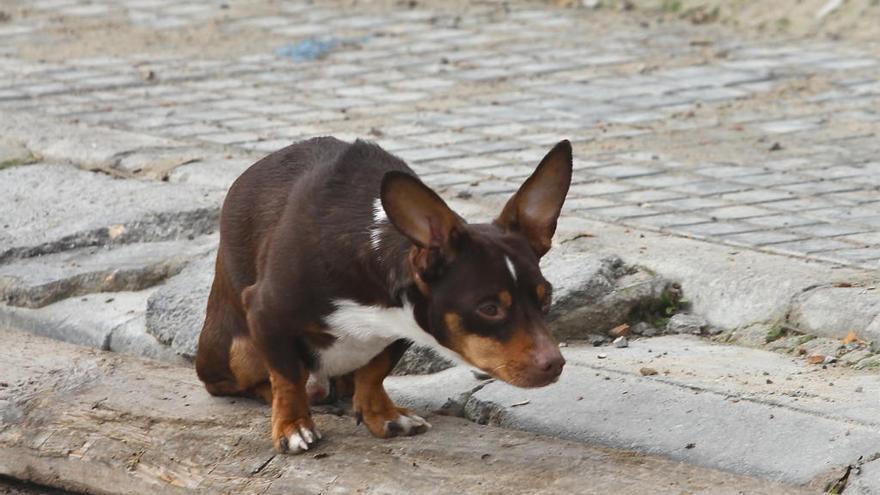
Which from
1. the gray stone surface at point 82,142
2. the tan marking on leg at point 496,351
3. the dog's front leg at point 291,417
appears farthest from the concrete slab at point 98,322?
the tan marking on leg at point 496,351

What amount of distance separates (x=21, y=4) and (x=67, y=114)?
3389mm

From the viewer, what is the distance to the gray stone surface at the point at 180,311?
4914mm

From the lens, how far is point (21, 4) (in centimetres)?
1081

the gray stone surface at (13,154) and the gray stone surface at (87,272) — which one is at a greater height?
the gray stone surface at (13,154)

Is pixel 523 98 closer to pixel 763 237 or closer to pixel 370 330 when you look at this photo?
pixel 763 237

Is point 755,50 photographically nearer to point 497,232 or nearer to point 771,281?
point 771,281

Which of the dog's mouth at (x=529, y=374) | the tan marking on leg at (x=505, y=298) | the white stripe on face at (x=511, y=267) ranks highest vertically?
the white stripe on face at (x=511, y=267)

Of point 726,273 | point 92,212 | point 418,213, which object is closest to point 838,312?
point 726,273

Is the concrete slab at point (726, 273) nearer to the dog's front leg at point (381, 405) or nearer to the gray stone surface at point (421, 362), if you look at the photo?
the gray stone surface at point (421, 362)

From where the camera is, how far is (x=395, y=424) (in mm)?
4148

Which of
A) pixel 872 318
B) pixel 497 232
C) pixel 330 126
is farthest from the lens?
pixel 330 126

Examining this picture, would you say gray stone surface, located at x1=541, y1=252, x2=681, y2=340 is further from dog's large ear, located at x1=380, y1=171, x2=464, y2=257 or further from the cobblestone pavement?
dog's large ear, located at x1=380, y1=171, x2=464, y2=257

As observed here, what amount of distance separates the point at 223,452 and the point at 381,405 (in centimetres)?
44

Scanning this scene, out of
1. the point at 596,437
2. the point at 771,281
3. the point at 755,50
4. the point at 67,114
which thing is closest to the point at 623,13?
the point at 755,50
